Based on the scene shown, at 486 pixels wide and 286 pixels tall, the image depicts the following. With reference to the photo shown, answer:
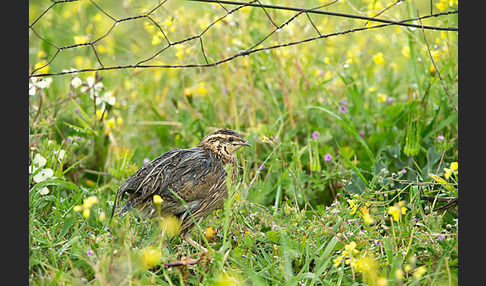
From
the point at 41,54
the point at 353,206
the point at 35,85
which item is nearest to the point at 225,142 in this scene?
the point at 353,206

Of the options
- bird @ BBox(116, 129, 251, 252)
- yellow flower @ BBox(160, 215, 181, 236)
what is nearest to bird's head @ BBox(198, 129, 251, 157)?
bird @ BBox(116, 129, 251, 252)

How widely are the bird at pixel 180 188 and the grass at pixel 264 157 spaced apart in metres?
0.12

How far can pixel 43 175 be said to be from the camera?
4.62 meters

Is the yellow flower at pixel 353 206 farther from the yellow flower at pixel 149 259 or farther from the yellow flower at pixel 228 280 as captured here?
the yellow flower at pixel 149 259

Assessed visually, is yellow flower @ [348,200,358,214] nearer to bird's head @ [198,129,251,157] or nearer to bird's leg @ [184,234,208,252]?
bird's leg @ [184,234,208,252]

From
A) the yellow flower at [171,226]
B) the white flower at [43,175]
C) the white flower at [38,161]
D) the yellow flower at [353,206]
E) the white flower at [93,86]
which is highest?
the white flower at [93,86]

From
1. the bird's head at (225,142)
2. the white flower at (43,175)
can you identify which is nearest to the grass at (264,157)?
the white flower at (43,175)

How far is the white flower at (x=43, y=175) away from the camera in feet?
15.1

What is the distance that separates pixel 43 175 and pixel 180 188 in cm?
111

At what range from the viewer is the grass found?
361cm

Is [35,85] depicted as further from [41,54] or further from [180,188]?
[41,54]

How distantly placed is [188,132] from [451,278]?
3.34m

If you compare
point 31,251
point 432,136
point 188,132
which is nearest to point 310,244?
point 31,251

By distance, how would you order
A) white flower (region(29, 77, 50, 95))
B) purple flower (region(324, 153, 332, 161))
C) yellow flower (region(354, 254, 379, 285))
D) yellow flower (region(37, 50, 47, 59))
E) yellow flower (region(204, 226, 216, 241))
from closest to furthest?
yellow flower (region(354, 254, 379, 285)), yellow flower (region(204, 226, 216, 241)), white flower (region(29, 77, 50, 95)), purple flower (region(324, 153, 332, 161)), yellow flower (region(37, 50, 47, 59))
